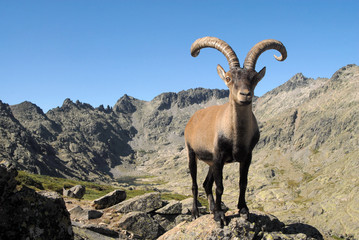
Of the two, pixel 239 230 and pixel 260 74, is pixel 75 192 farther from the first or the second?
pixel 260 74

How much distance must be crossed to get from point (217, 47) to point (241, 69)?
7.38 ft

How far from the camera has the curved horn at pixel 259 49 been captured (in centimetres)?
1109

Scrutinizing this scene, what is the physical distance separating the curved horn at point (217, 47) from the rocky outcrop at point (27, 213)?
821cm

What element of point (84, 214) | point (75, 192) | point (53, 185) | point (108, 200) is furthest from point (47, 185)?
point (84, 214)

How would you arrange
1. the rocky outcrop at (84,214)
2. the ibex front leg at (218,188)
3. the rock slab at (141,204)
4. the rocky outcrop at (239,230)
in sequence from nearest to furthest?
the ibex front leg at (218,188) < the rocky outcrop at (239,230) < the rocky outcrop at (84,214) < the rock slab at (141,204)

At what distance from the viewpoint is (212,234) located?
38.4 ft

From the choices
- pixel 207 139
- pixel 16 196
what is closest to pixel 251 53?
pixel 207 139

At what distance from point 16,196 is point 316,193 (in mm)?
224487

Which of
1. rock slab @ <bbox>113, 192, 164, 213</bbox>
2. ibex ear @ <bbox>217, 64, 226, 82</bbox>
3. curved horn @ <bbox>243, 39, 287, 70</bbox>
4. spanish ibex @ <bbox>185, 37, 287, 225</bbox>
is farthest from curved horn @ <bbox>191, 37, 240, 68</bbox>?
rock slab @ <bbox>113, 192, 164, 213</bbox>

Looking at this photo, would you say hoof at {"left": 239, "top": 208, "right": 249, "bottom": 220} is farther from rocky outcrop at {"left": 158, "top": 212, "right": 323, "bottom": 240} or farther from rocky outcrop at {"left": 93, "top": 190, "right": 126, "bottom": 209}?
rocky outcrop at {"left": 93, "top": 190, "right": 126, "bottom": 209}

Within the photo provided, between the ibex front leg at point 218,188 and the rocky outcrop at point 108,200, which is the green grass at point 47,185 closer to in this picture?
the ibex front leg at point 218,188

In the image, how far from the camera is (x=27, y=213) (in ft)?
21.6

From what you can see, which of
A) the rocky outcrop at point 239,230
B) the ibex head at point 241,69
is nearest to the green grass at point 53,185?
the ibex head at point 241,69

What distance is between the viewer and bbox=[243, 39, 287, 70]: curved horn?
1109cm
